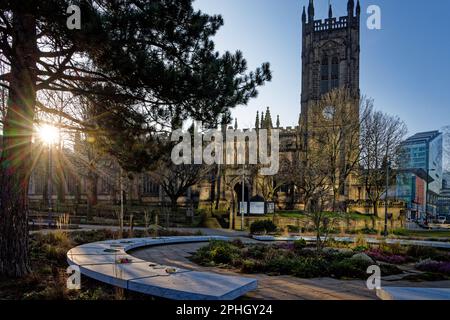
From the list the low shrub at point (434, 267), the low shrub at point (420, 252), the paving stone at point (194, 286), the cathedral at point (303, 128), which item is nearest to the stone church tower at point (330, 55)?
the cathedral at point (303, 128)

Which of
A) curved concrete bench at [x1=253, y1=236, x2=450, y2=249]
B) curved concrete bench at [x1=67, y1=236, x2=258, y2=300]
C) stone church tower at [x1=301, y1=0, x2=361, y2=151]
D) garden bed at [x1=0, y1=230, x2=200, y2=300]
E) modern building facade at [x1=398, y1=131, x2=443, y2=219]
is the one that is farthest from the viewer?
modern building facade at [x1=398, y1=131, x2=443, y2=219]

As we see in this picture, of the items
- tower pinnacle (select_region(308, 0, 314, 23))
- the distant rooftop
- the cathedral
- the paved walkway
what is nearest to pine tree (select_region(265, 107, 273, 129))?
the cathedral

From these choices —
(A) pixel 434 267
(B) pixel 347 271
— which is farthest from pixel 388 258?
(B) pixel 347 271

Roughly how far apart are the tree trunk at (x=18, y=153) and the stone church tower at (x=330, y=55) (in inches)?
2415

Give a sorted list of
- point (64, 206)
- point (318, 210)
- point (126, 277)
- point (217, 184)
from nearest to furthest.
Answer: point (126, 277)
point (318, 210)
point (64, 206)
point (217, 184)

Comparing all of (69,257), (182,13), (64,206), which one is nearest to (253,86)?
(182,13)

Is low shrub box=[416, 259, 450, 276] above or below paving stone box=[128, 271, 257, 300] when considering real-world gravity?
below

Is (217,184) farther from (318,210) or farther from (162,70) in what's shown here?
(162,70)

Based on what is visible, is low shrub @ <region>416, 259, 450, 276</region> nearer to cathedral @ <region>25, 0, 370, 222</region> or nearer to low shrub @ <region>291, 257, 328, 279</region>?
low shrub @ <region>291, 257, 328, 279</region>

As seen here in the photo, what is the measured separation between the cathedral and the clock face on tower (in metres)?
6.57

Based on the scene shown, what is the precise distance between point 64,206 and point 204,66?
41235 millimetres

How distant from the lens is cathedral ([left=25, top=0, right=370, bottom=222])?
5234cm

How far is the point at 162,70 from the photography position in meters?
8.02

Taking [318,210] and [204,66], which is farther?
[318,210]
